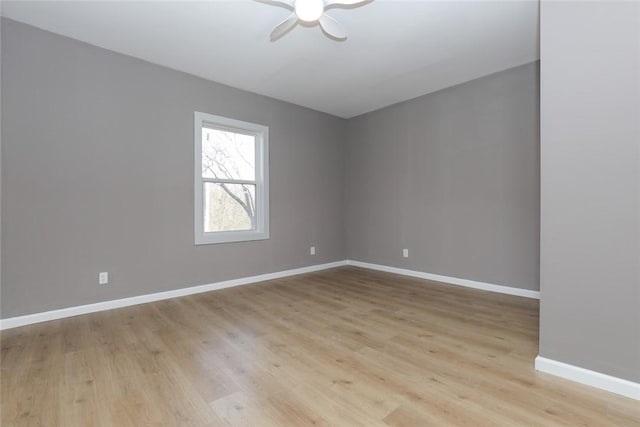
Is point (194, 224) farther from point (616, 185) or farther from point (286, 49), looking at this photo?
point (616, 185)

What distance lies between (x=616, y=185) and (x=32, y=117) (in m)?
4.35

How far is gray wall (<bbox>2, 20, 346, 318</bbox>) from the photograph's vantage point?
8.68 ft

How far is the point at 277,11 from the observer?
99.5 inches

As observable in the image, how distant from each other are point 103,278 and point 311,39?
10.3ft

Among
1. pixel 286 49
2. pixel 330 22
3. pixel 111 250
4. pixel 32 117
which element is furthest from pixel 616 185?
→ pixel 32 117

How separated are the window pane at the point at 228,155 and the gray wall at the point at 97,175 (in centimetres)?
27

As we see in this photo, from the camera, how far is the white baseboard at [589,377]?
5.23 ft

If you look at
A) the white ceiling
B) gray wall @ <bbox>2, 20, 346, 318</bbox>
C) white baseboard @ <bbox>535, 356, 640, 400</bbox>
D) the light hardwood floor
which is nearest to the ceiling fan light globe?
the white ceiling

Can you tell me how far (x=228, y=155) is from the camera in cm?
412

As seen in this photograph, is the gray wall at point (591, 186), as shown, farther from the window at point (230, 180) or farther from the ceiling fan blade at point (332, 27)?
the window at point (230, 180)

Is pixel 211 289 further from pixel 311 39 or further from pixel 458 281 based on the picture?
pixel 458 281

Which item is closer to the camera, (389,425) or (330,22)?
(389,425)

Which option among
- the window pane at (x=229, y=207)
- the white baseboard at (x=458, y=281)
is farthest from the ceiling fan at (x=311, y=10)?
the white baseboard at (x=458, y=281)

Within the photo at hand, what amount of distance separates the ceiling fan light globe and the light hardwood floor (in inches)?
94.6
